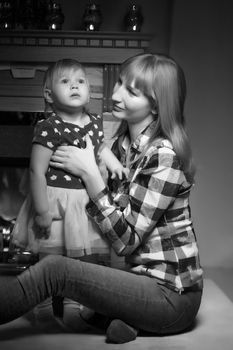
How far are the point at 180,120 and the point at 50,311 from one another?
0.59 meters

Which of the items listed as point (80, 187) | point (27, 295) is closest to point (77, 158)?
point (80, 187)

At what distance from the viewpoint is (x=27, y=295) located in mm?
1316

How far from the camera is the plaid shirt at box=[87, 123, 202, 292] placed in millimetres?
1396

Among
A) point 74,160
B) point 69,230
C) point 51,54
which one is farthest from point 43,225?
point 51,54

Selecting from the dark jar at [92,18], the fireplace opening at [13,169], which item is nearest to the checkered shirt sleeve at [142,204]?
the fireplace opening at [13,169]

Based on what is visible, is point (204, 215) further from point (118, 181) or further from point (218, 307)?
point (118, 181)

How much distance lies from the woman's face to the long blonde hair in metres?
0.01

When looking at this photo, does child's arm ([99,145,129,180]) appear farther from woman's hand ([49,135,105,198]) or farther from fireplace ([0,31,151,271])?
fireplace ([0,31,151,271])

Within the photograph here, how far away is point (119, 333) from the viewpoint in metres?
1.36

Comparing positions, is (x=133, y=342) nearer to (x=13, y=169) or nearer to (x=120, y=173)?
(x=120, y=173)

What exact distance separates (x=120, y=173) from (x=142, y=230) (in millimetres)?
173

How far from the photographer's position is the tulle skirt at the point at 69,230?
148 centimetres

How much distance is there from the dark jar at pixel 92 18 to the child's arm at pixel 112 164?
32.2 inches

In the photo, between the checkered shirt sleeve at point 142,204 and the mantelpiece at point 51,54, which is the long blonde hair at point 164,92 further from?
the mantelpiece at point 51,54
